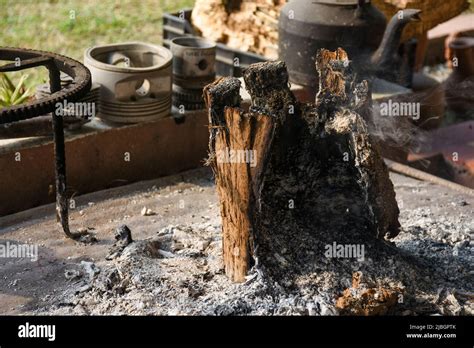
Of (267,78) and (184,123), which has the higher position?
(267,78)

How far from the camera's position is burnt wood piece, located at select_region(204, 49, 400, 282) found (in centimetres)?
391

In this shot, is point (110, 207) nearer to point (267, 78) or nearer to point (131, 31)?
point (267, 78)

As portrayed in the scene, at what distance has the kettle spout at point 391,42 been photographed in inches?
245

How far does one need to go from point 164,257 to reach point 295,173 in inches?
34.6

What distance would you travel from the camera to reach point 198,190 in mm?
5887

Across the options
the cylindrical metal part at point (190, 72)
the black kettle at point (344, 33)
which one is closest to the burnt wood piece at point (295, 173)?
the cylindrical metal part at point (190, 72)

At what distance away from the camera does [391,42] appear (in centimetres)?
639

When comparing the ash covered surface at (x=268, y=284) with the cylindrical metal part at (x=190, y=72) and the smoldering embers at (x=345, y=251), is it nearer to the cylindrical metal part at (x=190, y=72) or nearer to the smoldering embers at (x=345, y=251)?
the smoldering embers at (x=345, y=251)

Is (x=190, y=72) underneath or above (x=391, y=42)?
underneath

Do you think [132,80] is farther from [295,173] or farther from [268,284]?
[268,284]

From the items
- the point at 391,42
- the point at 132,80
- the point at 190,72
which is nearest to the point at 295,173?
the point at 132,80

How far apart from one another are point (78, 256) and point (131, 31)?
5.62m

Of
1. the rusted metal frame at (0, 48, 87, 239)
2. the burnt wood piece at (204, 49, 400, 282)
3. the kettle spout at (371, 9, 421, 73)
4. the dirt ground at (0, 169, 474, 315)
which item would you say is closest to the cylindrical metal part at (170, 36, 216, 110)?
the dirt ground at (0, 169, 474, 315)

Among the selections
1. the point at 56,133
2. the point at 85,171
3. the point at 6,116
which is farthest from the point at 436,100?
the point at 6,116
